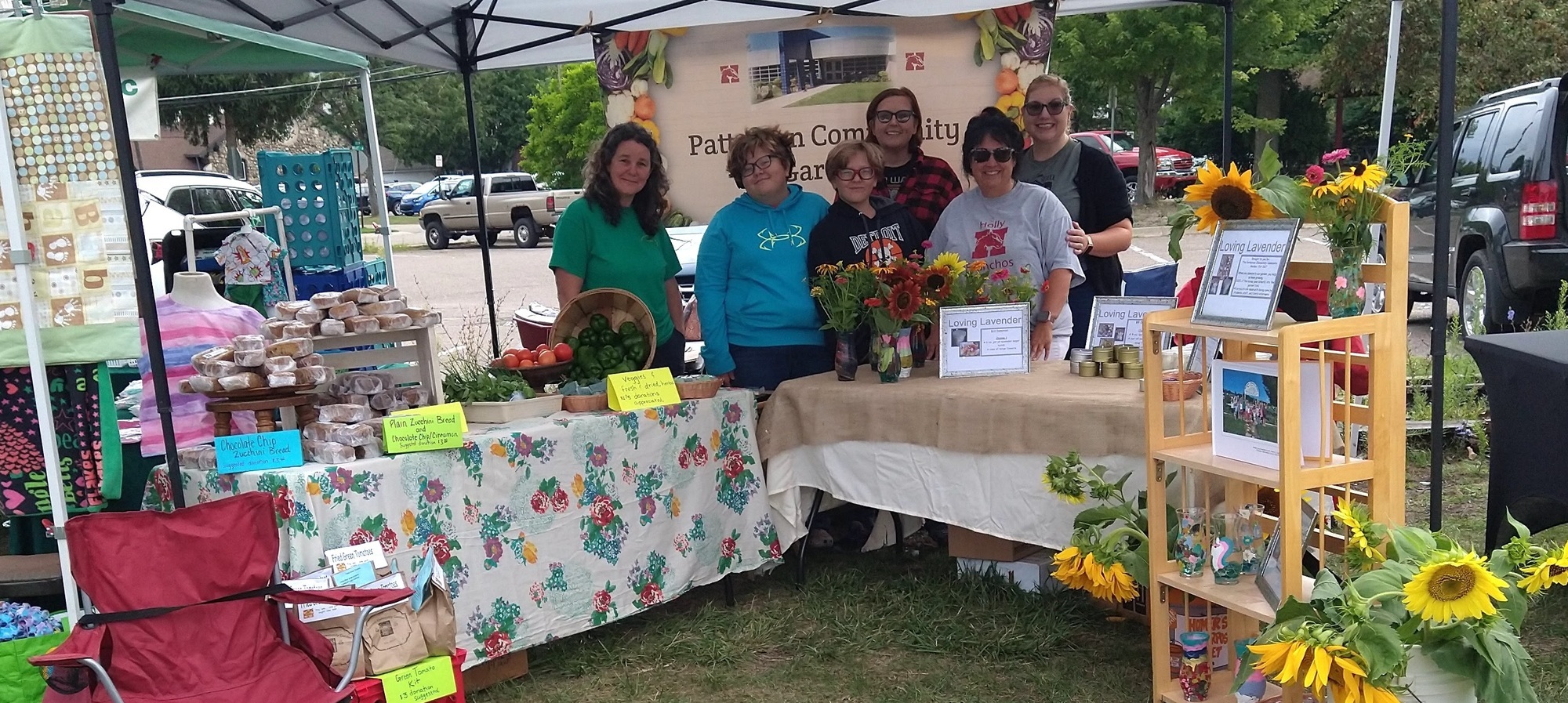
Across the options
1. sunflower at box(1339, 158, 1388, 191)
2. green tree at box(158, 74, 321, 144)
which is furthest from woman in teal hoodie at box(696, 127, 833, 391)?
green tree at box(158, 74, 321, 144)

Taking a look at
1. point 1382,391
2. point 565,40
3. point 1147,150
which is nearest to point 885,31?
point 565,40

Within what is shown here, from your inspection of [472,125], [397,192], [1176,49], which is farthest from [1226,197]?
[397,192]

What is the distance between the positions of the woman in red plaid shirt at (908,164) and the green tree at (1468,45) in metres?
12.6

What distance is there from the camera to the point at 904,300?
363 centimetres

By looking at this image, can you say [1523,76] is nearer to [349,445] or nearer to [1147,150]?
[1147,150]

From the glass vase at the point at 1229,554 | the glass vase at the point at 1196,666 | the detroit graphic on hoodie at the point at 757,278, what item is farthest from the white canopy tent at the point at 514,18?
the glass vase at the point at 1196,666

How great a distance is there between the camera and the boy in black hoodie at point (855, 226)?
3.93 metres

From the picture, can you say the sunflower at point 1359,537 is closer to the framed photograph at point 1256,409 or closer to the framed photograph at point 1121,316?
the framed photograph at point 1256,409

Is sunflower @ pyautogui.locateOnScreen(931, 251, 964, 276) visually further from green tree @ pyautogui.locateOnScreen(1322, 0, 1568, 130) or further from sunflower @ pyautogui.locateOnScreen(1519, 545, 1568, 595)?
green tree @ pyautogui.locateOnScreen(1322, 0, 1568, 130)

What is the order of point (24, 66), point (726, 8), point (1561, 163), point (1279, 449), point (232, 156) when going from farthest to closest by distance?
point (232, 156)
point (1561, 163)
point (726, 8)
point (24, 66)
point (1279, 449)

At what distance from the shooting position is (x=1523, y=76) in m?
14.9

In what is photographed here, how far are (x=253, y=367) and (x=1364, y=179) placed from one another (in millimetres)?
2628

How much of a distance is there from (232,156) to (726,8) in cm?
1646

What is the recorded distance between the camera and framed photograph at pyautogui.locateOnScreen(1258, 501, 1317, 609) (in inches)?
101
